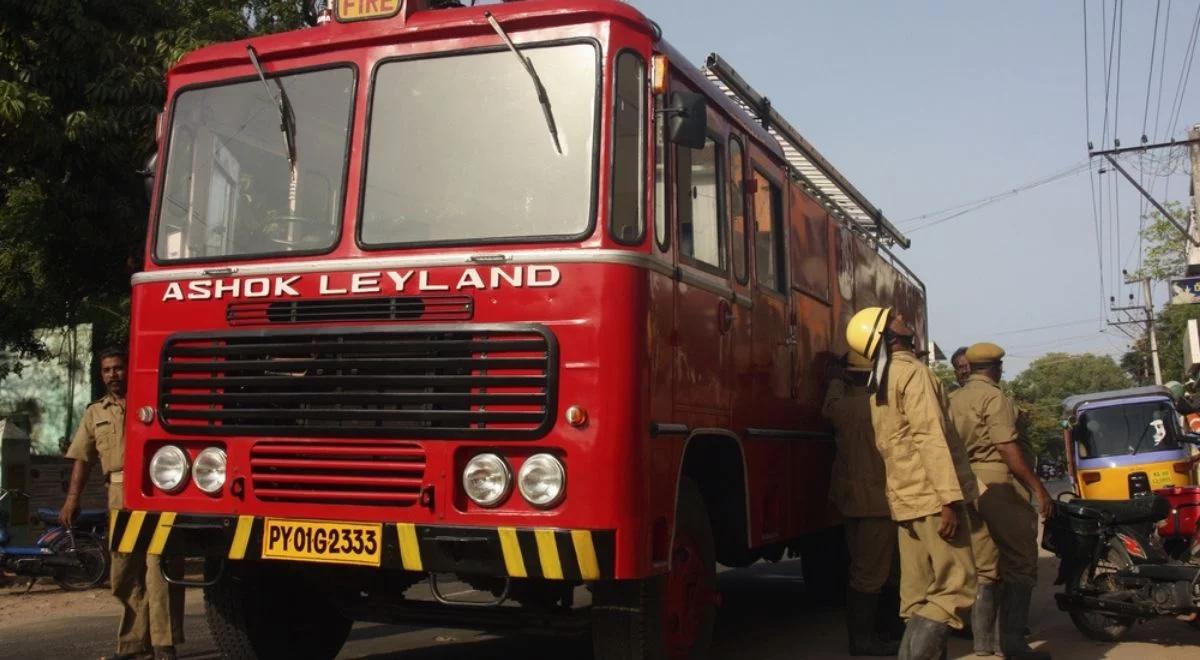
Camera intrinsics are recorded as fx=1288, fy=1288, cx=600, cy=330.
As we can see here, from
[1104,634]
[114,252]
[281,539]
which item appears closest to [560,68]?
[281,539]

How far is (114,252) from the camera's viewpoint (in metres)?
13.1

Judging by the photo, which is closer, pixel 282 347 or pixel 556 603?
pixel 282 347

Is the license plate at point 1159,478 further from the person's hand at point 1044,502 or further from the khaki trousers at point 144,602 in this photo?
the khaki trousers at point 144,602

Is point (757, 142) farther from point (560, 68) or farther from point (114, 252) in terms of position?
point (114, 252)

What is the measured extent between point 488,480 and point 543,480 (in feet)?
0.77

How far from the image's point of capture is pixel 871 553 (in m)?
Result: 7.68

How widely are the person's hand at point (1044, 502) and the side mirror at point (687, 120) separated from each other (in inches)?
124

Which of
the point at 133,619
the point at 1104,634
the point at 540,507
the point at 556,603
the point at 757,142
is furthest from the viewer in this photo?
the point at 1104,634

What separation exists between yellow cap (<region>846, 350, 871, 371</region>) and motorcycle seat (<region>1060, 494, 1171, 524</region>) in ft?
5.19

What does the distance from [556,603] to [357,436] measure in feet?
4.71

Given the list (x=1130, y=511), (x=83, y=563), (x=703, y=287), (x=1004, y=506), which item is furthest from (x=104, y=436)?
(x=1130, y=511)

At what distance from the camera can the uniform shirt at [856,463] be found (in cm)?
774

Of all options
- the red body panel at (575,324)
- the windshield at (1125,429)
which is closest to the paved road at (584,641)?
the red body panel at (575,324)

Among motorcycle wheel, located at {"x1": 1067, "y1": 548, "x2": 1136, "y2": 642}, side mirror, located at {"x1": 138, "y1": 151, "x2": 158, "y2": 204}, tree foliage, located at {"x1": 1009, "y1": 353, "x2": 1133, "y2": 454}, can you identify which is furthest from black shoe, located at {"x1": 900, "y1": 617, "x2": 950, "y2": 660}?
tree foliage, located at {"x1": 1009, "y1": 353, "x2": 1133, "y2": 454}
